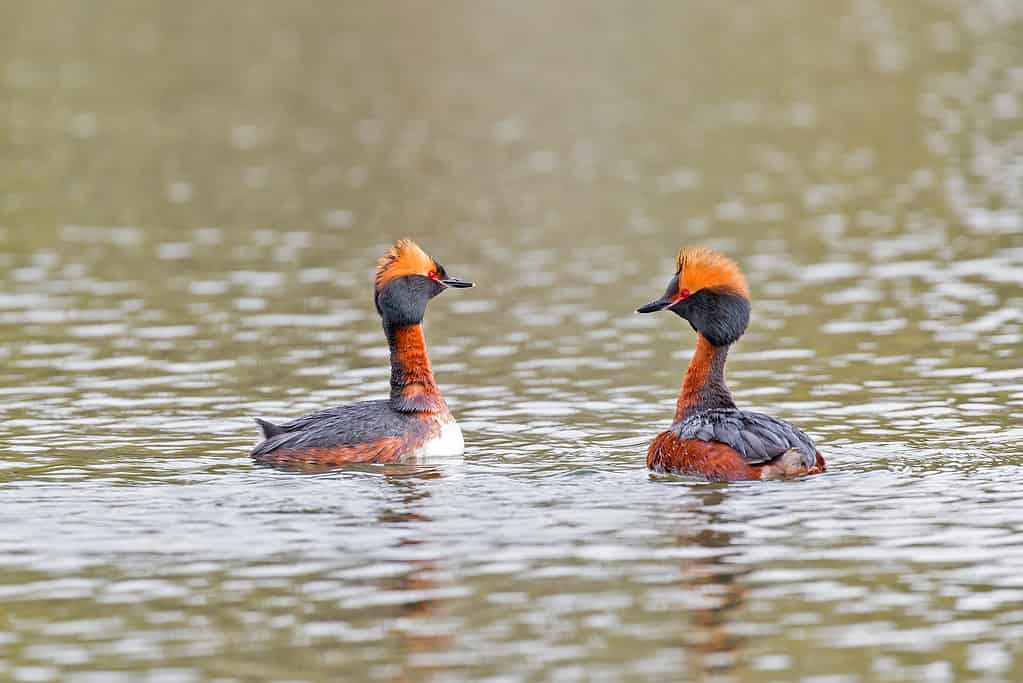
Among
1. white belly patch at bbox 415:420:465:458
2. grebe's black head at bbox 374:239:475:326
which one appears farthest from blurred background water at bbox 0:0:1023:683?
grebe's black head at bbox 374:239:475:326

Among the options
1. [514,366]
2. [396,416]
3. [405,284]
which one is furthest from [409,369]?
[514,366]

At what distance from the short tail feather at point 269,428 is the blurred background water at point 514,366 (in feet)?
1.11

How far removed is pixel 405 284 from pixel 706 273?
2864mm

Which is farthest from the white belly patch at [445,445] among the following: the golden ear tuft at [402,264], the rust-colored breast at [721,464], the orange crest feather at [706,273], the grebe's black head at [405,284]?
the orange crest feather at [706,273]

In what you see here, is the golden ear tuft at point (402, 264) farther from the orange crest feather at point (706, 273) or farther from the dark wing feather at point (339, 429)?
the orange crest feather at point (706, 273)

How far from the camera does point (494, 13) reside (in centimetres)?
7219

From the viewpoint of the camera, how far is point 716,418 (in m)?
16.2

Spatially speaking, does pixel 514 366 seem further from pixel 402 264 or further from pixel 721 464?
pixel 721 464

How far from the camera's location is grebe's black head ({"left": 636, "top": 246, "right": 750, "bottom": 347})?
667 inches

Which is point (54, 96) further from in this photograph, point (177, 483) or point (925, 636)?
point (925, 636)

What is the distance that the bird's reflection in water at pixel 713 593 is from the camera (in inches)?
442

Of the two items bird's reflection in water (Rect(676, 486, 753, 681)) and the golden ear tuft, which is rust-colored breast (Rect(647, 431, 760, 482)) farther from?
the golden ear tuft

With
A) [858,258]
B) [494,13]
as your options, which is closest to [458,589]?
[858,258]

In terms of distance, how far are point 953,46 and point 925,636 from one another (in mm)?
50076
